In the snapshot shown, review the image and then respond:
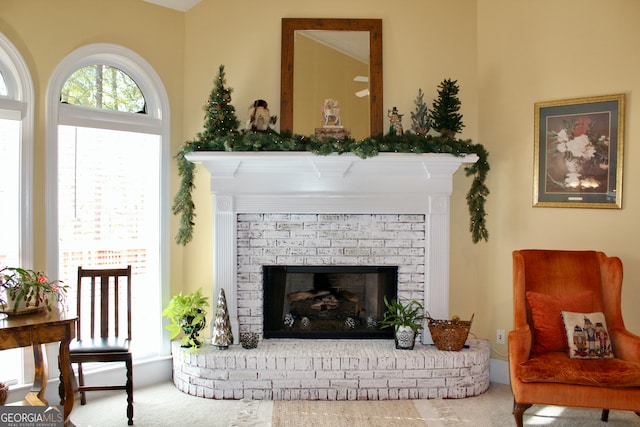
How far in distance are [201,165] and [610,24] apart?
10.3ft

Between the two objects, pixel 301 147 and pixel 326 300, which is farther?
pixel 326 300

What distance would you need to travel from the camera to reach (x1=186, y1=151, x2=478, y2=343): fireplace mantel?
4.17 m

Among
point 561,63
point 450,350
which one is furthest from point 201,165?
point 561,63

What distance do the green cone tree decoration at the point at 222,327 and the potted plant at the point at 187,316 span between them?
11 centimetres

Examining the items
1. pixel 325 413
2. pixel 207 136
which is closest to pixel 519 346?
pixel 325 413

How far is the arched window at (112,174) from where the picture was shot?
3936mm

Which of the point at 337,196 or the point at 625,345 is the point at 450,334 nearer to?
the point at 625,345

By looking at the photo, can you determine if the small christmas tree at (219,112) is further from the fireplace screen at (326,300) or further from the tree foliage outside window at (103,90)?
the fireplace screen at (326,300)

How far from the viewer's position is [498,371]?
4371 mm

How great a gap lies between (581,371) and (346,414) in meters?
1.45

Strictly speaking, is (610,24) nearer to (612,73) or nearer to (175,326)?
(612,73)

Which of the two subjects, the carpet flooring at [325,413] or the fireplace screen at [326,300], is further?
the fireplace screen at [326,300]

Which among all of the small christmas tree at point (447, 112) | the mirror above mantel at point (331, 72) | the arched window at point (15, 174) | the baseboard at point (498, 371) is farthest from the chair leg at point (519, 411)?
the arched window at point (15, 174)

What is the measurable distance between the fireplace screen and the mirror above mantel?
1.09 meters
